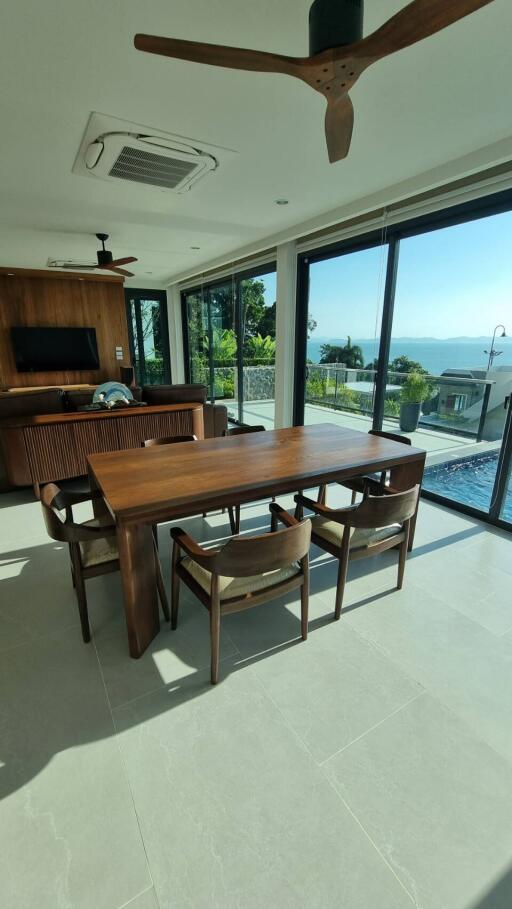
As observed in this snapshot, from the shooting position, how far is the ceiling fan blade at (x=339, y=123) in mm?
1476

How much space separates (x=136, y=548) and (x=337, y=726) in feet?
Answer: 3.52

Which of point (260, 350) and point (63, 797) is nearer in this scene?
point (63, 797)

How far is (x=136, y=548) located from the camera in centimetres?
173

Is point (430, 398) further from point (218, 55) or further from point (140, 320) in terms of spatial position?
point (140, 320)

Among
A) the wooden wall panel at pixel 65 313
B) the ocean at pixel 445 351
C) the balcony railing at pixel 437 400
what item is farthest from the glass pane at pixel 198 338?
the ocean at pixel 445 351

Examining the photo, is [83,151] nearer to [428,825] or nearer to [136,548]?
[136,548]

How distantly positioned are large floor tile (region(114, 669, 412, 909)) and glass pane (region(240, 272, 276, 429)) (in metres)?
4.40

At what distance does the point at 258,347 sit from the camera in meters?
5.74

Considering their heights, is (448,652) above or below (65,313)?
below

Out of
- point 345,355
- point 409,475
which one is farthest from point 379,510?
point 345,355

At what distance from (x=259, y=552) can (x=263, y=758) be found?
710mm

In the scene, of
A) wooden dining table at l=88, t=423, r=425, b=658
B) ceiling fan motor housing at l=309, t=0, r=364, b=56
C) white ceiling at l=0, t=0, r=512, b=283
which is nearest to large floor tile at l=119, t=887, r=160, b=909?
wooden dining table at l=88, t=423, r=425, b=658

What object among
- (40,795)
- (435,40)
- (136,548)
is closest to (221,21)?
(435,40)

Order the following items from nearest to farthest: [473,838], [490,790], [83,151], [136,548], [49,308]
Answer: [473,838] → [490,790] → [136,548] → [83,151] → [49,308]
